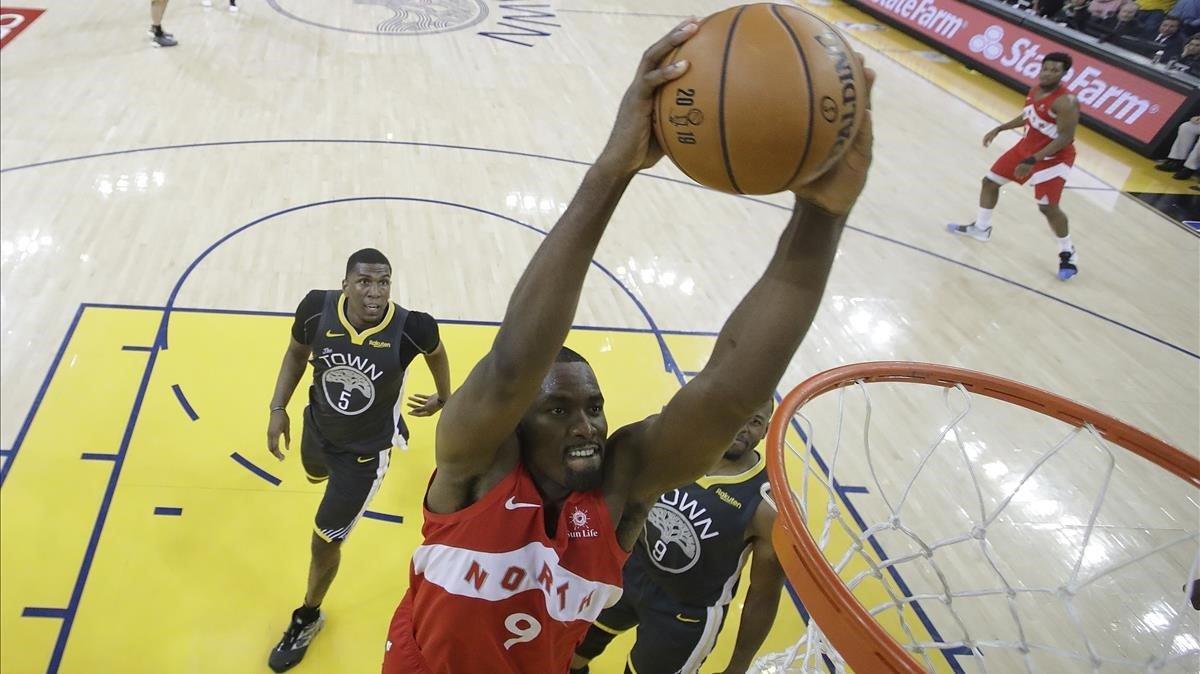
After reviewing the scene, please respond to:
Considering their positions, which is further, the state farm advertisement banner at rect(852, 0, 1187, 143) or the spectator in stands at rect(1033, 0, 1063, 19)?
the spectator in stands at rect(1033, 0, 1063, 19)

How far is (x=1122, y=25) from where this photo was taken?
11.4 m

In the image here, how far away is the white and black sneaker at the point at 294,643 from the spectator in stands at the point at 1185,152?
434 inches

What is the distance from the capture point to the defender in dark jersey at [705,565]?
9.45 feet

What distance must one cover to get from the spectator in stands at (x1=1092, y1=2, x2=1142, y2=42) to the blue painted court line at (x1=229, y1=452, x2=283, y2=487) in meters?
12.1

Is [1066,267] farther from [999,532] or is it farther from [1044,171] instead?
[999,532]

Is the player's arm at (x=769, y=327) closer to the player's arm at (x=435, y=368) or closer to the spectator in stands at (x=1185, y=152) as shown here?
the player's arm at (x=435, y=368)

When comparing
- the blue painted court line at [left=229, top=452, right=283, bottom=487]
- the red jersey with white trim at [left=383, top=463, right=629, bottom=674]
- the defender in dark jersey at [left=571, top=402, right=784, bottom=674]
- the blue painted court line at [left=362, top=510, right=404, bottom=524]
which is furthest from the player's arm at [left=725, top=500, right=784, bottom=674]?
the blue painted court line at [left=229, top=452, right=283, bottom=487]

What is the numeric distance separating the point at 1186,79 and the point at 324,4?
11.5 metres

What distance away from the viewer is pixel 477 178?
7711mm

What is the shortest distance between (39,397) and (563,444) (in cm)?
418

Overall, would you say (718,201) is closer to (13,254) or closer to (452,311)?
(452,311)

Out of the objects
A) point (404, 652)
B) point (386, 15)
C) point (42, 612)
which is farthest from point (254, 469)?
point (386, 15)

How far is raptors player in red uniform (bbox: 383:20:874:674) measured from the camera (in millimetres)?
1442

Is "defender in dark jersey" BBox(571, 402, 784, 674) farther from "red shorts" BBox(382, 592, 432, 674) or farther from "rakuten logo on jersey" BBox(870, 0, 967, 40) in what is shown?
"rakuten logo on jersey" BBox(870, 0, 967, 40)
